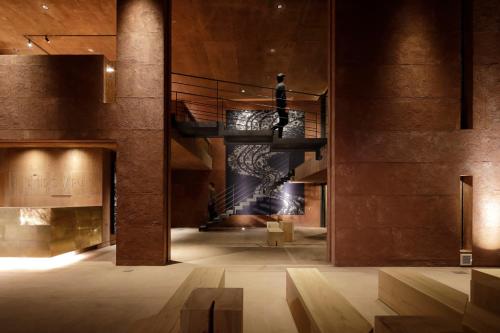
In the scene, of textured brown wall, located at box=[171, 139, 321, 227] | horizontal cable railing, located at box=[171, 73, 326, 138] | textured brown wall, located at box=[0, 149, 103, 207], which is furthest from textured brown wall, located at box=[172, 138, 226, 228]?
textured brown wall, located at box=[0, 149, 103, 207]

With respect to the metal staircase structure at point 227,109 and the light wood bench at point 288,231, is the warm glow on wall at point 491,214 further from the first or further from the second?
the metal staircase structure at point 227,109

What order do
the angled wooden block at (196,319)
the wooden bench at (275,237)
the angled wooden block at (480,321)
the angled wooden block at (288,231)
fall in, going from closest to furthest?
the angled wooden block at (196,319) < the angled wooden block at (480,321) < the wooden bench at (275,237) < the angled wooden block at (288,231)

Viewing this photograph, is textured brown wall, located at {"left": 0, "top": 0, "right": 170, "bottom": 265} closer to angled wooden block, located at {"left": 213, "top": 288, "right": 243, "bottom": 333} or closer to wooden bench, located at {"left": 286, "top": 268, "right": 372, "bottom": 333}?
wooden bench, located at {"left": 286, "top": 268, "right": 372, "bottom": 333}

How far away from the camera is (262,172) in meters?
15.0

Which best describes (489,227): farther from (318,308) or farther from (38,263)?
(38,263)

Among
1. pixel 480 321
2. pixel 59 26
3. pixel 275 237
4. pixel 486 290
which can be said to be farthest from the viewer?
pixel 275 237

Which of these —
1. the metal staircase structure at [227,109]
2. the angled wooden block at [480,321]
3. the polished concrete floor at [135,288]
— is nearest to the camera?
the angled wooden block at [480,321]

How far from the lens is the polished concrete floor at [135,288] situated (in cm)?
363

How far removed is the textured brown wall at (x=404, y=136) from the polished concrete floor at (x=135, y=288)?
0.66 metres

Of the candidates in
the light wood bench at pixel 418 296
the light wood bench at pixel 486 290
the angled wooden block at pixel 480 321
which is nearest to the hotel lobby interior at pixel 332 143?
the light wood bench at pixel 418 296

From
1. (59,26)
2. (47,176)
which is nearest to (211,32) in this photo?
(59,26)

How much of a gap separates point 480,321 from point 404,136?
395cm

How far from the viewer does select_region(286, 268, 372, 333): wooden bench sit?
268cm

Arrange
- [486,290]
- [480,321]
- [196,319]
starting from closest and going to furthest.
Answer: [196,319] < [480,321] < [486,290]
